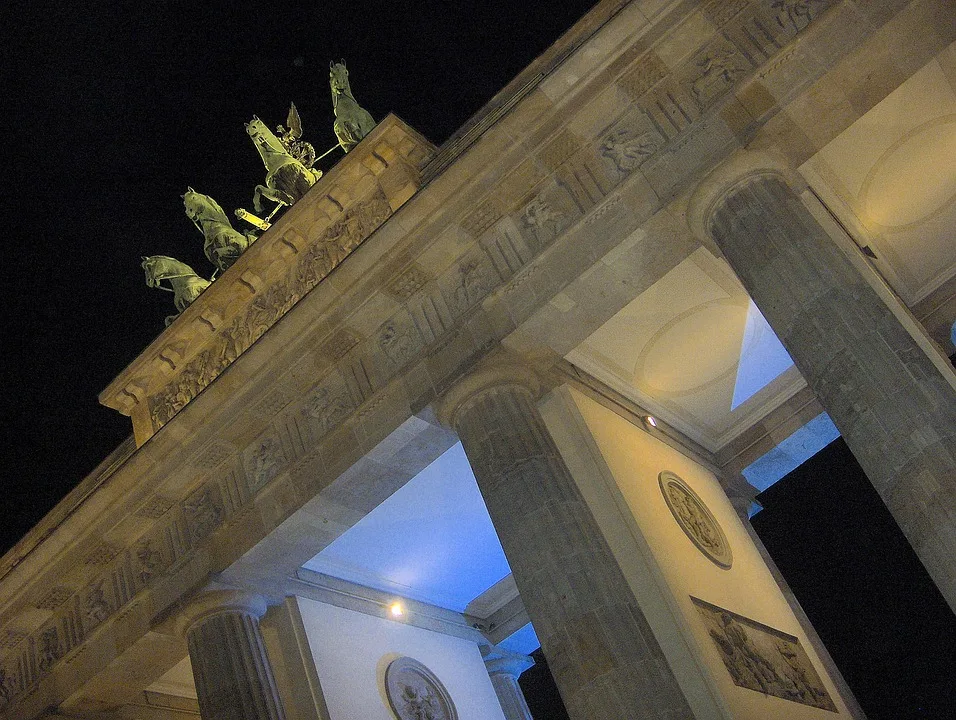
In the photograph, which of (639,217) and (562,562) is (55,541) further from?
(639,217)

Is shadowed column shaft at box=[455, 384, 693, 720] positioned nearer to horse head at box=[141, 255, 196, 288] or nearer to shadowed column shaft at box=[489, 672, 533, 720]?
horse head at box=[141, 255, 196, 288]

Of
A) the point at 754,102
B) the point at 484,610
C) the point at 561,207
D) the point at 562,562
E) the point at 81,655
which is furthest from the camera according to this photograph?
the point at 484,610

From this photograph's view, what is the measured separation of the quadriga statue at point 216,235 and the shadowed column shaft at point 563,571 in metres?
4.87

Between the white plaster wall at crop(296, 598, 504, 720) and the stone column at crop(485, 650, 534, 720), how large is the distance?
0.68 feet

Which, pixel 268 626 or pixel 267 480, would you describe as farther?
pixel 268 626

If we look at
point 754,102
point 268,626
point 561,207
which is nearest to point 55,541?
point 268,626

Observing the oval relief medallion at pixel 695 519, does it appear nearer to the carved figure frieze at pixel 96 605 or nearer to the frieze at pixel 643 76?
the frieze at pixel 643 76

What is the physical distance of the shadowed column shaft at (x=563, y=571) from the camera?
24.3 ft

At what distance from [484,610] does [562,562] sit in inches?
289

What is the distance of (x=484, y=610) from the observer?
15070 millimetres

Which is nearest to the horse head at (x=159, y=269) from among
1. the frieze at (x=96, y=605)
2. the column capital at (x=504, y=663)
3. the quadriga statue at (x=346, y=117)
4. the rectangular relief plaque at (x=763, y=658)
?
the quadriga statue at (x=346, y=117)

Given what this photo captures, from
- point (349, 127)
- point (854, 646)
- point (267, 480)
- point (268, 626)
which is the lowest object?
point (854, 646)

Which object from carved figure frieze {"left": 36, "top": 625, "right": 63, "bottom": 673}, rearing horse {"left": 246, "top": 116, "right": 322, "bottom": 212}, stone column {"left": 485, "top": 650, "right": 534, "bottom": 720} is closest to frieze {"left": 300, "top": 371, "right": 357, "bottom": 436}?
rearing horse {"left": 246, "top": 116, "right": 322, "bottom": 212}

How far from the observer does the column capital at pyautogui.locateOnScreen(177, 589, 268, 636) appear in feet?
34.5
